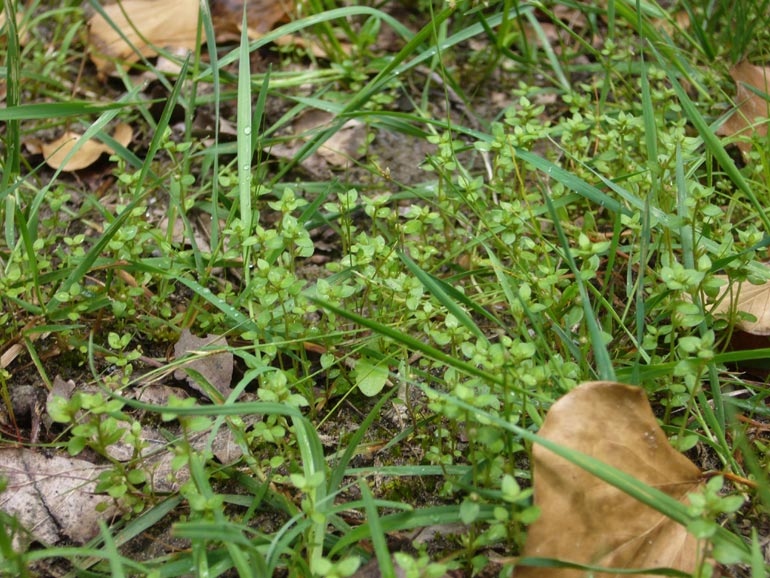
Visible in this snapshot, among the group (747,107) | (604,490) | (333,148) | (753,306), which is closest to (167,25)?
(333,148)

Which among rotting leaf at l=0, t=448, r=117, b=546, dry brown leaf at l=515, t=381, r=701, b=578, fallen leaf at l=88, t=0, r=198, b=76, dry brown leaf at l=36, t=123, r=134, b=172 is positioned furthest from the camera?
fallen leaf at l=88, t=0, r=198, b=76

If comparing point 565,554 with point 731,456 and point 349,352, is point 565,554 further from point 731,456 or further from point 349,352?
point 349,352

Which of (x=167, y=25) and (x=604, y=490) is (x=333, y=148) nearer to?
(x=167, y=25)

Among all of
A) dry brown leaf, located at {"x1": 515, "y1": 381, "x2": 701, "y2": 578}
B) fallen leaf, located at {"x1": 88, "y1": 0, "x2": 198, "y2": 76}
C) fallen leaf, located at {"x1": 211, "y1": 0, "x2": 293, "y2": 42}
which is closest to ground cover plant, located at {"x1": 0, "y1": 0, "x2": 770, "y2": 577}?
dry brown leaf, located at {"x1": 515, "y1": 381, "x2": 701, "y2": 578}

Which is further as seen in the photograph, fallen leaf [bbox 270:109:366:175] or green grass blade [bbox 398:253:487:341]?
fallen leaf [bbox 270:109:366:175]

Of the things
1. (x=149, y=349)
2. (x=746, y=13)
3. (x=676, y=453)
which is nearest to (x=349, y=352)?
(x=149, y=349)

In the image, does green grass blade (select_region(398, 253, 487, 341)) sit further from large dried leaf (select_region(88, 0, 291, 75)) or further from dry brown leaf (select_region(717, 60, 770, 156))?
large dried leaf (select_region(88, 0, 291, 75))

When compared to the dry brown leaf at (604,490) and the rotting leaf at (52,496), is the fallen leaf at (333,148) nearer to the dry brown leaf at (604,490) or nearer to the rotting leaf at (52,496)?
the rotting leaf at (52,496)
